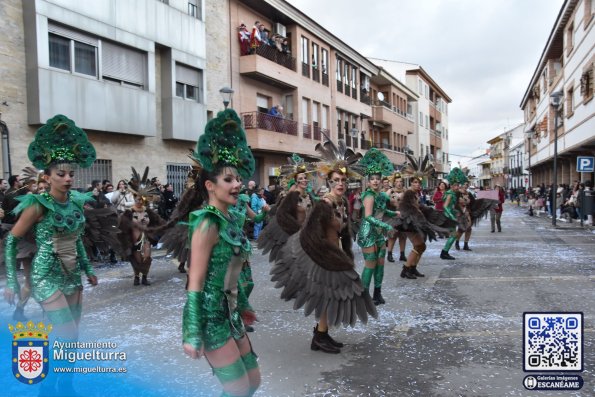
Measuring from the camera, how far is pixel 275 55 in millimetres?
24328

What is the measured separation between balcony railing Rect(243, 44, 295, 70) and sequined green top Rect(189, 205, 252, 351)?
20.6 m

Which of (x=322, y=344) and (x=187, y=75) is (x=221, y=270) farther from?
(x=187, y=75)

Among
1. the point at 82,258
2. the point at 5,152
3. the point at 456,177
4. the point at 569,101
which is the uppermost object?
the point at 569,101

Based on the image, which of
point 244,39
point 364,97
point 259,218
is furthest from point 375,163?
point 364,97

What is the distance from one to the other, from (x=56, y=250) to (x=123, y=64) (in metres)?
13.3

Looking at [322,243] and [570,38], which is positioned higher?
[570,38]

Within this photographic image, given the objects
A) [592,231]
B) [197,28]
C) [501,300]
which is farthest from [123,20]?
[592,231]

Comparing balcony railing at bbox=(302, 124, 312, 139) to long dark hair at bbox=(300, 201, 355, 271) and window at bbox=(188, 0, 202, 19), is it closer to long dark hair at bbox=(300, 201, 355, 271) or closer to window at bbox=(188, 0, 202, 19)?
window at bbox=(188, 0, 202, 19)

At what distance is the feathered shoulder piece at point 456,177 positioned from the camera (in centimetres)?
1186

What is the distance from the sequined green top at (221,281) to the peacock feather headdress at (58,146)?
7.20 ft

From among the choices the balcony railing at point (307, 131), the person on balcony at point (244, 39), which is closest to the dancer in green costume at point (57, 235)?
the person on balcony at point (244, 39)

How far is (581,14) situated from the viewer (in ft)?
67.6

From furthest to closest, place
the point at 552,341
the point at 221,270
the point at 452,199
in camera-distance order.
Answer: the point at 452,199
the point at 552,341
the point at 221,270

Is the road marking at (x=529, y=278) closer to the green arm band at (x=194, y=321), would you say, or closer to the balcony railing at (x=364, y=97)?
the green arm band at (x=194, y=321)
